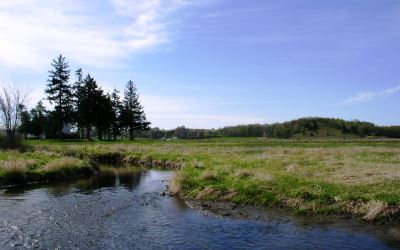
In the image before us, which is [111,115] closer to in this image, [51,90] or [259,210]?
[51,90]

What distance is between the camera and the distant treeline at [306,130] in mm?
151425

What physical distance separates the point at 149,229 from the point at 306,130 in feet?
497

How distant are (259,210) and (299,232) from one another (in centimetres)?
431

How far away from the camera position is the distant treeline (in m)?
151

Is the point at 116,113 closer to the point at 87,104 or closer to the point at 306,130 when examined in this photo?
the point at 87,104

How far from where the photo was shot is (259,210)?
2100 centimetres

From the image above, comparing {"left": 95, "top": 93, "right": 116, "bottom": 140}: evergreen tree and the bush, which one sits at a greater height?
{"left": 95, "top": 93, "right": 116, "bottom": 140}: evergreen tree

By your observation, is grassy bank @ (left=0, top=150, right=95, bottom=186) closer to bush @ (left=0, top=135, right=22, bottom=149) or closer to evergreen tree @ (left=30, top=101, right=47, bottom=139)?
bush @ (left=0, top=135, right=22, bottom=149)

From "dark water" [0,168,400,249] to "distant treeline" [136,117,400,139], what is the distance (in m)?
121

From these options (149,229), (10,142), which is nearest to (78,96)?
(10,142)

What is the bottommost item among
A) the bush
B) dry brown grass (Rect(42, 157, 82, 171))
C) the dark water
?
the dark water

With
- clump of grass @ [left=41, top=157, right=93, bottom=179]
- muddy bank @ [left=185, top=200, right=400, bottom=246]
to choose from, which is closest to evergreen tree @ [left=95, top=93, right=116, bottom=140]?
clump of grass @ [left=41, top=157, right=93, bottom=179]

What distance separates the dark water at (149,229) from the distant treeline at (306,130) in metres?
121

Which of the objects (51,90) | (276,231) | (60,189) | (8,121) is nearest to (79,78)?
(51,90)
